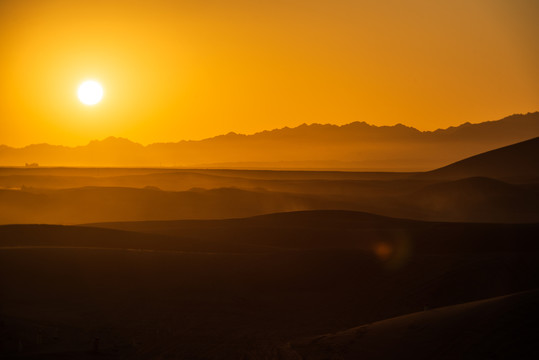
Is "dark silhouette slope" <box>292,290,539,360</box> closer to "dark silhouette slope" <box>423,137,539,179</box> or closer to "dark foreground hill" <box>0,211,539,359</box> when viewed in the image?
"dark foreground hill" <box>0,211,539,359</box>

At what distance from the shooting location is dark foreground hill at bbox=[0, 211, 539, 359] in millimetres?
16109

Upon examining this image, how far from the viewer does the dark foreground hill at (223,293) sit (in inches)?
634

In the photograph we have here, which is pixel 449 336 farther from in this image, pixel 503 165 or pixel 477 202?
pixel 503 165

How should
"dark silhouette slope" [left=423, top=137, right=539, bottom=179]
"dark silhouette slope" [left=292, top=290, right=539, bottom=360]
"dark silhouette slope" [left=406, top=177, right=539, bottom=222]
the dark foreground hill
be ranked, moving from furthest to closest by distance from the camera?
"dark silhouette slope" [left=423, top=137, right=539, bottom=179], "dark silhouette slope" [left=406, top=177, right=539, bottom=222], the dark foreground hill, "dark silhouette slope" [left=292, top=290, right=539, bottom=360]

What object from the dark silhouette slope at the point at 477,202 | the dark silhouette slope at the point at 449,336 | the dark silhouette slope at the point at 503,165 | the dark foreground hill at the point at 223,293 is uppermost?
the dark silhouette slope at the point at 503,165

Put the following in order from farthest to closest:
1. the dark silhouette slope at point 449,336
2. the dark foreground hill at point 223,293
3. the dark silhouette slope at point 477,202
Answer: the dark silhouette slope at point 477,202
the dark foreground hill at point 223,293
the dark silhouette slope at point 449,336

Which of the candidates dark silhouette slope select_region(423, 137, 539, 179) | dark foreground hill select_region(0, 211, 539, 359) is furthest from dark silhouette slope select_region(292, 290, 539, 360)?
dark silhouette slope select_region(423, 137, 539, 179)

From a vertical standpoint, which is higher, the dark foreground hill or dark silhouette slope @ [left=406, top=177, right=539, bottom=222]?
dark silhouette slope @ [left=406, top=177, right=539, bottom=222]

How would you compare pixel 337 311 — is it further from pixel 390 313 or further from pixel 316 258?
pixel 316 258

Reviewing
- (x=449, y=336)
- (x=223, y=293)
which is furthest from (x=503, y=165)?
(x=449, y=336)

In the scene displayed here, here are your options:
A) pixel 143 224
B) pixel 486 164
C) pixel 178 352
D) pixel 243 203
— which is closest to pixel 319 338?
pixel 178 352

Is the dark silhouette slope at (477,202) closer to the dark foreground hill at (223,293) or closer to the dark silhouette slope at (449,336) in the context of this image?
the dark foreground hill at (223,293)

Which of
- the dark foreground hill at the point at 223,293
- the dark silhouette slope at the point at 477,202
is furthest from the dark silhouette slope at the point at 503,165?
the dark foreground hill at the point at 223,293

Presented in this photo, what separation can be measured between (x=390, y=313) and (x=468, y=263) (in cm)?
462
